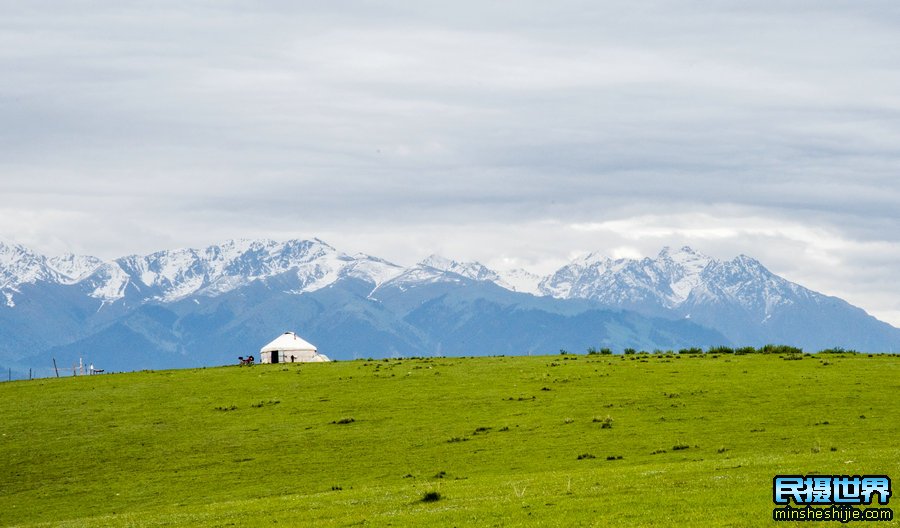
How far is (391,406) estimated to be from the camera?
67.2 m

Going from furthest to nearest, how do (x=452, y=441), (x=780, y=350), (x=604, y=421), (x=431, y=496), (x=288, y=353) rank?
(x=288, y=353) < (x=780, y=350) < (x=604, y=421) < (x=452, y=441) < (x=431, y=496)

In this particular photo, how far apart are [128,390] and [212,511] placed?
38957mm

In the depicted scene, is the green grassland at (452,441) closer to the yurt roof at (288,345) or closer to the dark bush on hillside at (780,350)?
the dark bush on hillside at (780,350)

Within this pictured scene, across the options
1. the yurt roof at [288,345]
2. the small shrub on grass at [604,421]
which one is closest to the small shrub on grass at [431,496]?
the small shrub on grass at [604,421]

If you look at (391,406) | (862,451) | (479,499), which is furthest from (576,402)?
(479,499)

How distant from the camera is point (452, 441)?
56.3 m

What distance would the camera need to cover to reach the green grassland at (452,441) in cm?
3600

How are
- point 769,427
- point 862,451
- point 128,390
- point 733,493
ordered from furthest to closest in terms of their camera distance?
point 128,390, point 769,427, point 862,451, point 733,493

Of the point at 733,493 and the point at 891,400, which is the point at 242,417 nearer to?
the point at 891,400

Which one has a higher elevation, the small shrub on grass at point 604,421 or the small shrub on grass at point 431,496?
the small shrub on grass at point 604,421

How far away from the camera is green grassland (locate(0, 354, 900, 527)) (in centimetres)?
3600

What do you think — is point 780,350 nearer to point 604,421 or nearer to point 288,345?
point 604,421

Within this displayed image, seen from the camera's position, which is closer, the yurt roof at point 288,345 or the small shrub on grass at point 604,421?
the small shrub on grass at point 604,421

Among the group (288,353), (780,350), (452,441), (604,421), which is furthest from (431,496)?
(288,353)
